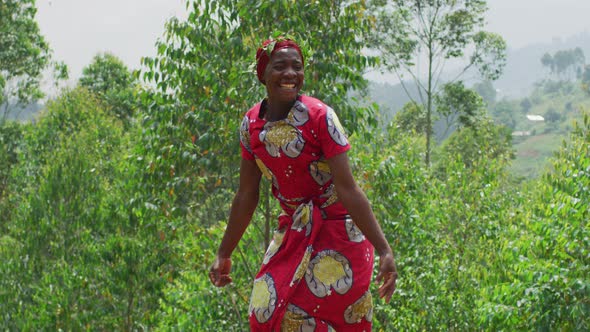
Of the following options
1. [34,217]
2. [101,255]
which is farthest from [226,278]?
[34,217]

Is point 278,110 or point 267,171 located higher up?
point 278,110

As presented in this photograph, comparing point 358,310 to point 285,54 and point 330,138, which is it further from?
point 285,54

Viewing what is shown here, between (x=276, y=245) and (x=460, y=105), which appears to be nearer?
(x=276, y=245)

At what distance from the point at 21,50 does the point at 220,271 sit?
22745mm

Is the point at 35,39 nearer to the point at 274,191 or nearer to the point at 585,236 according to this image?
the point at 585,236

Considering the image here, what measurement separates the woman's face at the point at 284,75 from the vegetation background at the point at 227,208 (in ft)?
6.29

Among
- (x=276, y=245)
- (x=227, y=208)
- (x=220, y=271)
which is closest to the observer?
(x=276, y=245)

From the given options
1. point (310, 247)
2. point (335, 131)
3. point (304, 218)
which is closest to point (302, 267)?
point (310, 247)

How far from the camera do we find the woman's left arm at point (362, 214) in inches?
120

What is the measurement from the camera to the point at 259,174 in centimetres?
345

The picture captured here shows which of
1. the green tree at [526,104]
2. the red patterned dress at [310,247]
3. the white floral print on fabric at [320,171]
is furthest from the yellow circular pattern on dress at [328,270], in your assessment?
the green tree at [526,104]

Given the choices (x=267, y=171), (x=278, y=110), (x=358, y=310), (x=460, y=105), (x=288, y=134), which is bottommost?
(x=358, y=310)

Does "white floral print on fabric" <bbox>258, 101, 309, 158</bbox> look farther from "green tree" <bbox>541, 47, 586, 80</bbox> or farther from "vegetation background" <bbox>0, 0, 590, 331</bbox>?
"green tree" <bbox>541, 47, 586, 80</bbox>

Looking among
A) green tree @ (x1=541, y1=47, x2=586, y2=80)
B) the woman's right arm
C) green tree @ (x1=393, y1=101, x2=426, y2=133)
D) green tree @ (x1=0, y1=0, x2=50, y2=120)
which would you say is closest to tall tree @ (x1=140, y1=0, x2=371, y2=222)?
the woman's right arm
